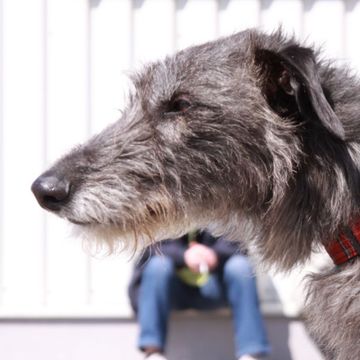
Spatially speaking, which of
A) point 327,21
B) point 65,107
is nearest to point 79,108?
point 65,107

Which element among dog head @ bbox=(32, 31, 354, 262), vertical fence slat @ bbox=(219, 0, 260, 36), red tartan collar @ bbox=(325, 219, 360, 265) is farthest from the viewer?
vertical fence slat @ bbox=(219, 0, 260, 36)

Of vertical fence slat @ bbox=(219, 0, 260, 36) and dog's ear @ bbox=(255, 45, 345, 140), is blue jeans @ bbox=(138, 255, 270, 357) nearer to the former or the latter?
vertical fence slat @ bbox=(219, 0, 260, 36)

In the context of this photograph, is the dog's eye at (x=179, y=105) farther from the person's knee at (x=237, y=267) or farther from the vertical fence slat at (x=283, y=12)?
the vertical fence slat at (x=283, y=12)

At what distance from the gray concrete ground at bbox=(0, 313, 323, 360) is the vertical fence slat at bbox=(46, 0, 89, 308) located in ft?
0.61

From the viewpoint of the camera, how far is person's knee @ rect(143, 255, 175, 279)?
4488 millimetres

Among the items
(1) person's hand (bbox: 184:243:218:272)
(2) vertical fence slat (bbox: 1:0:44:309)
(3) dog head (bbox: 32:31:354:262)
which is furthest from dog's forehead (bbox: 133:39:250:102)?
(2) vertical fence slat (bbox: 1:0:44:309)

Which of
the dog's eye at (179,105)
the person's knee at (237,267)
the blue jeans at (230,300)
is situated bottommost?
the blue jeans at (230,300)

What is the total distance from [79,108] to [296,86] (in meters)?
2.39

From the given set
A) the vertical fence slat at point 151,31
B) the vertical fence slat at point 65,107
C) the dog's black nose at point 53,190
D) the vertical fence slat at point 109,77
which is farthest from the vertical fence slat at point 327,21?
the dog's black nose at point 53,190

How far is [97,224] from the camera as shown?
112 inches

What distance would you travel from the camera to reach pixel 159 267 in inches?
177

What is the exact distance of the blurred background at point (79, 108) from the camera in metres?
4.86

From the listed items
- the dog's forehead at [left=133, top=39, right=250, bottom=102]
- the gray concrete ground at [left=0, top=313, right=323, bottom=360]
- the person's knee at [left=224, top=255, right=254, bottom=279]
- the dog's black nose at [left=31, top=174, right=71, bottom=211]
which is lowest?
the gray concrete ground at [left=0, top=313, right=323, bottom=360]

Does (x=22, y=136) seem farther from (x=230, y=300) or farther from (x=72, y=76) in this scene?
(x=230, y=300)
